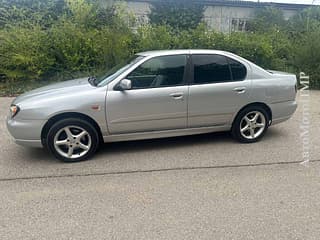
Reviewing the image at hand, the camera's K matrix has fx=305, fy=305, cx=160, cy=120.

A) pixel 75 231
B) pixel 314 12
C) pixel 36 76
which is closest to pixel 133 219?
pixel 75 231

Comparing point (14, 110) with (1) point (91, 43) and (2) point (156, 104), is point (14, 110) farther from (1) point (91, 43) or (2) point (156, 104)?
(1) point (91, 43)

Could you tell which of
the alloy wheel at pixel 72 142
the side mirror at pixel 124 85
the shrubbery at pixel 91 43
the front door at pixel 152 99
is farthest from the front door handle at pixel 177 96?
the shrubbery at pixel 91 43

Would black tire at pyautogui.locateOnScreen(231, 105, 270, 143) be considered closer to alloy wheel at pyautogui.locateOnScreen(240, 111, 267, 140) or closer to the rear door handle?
alloy wheel at pyautogui.locateOnScreen(240, 111, 267, 140)

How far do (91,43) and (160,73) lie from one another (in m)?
5.77

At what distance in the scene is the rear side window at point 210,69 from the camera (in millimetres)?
4645

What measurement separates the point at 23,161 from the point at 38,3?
33.3ft

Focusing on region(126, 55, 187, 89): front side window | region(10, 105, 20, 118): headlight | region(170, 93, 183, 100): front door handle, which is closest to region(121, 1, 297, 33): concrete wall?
region(126, 55, 187, 89): front side window

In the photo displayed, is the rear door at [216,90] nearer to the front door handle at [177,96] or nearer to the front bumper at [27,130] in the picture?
the front door handle at [177,96]

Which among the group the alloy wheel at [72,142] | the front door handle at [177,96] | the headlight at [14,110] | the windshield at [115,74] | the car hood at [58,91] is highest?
the windshield at [115,74]

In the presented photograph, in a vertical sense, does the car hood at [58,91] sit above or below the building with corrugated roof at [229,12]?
below

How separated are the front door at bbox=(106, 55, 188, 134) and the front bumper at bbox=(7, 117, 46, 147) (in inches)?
36.9

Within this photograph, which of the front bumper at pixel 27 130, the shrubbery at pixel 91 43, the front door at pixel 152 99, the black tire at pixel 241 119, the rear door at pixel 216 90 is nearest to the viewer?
the front bumper at pixel 27 130

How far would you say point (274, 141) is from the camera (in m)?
5.02

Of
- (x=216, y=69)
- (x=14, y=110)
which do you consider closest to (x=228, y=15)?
(x=216, y=69)
